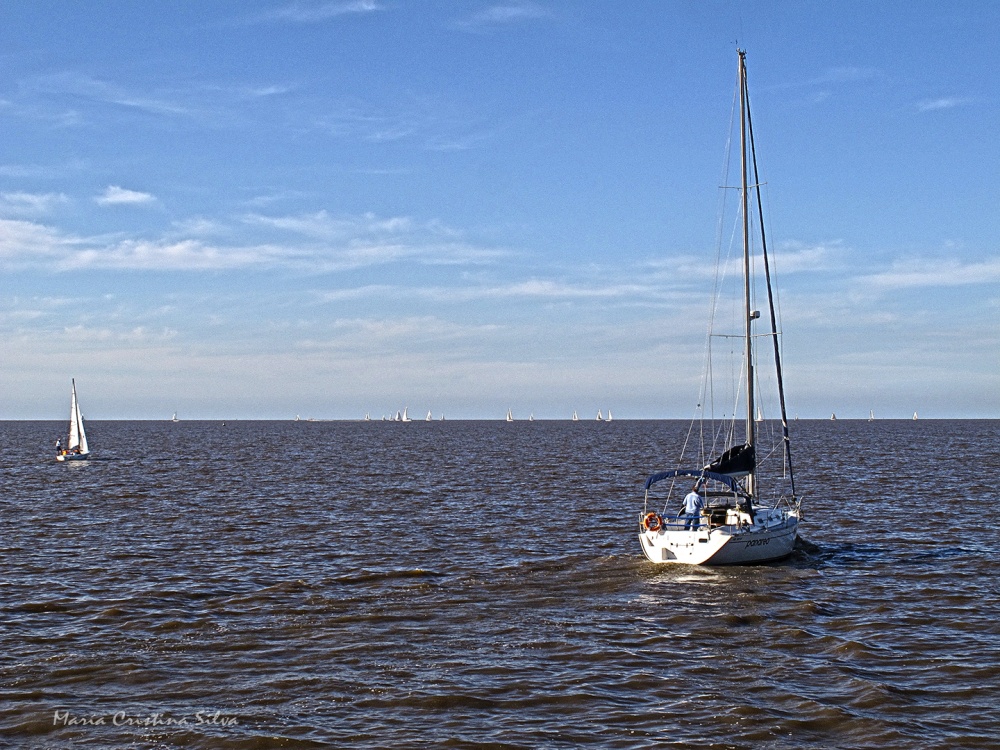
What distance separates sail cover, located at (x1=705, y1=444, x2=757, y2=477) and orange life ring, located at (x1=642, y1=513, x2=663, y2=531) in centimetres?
291

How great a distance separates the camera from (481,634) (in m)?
21.7

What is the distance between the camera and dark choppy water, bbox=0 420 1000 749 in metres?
15.9

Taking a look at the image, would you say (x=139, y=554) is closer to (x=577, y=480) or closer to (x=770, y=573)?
(x=770, y=573)

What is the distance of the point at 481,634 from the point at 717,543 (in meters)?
11.1

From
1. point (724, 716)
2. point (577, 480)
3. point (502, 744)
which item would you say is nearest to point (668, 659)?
point (724, 716)

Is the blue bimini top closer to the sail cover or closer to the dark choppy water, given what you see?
the sail cover

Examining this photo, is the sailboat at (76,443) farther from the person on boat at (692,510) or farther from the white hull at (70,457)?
the person on boat at (692,510)

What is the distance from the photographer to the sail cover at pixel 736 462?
3231 cm

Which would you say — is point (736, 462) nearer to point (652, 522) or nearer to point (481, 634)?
point (652, 522)

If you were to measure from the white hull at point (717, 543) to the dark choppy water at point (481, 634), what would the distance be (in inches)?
23.9
